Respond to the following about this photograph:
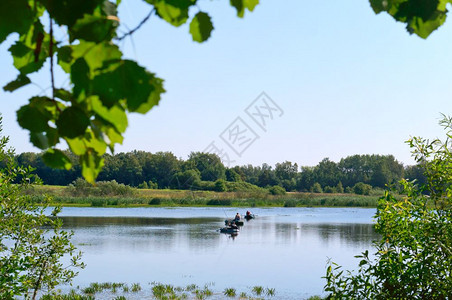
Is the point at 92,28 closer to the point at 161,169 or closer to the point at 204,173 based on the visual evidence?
the point at 204,173

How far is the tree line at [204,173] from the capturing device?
3066 inches

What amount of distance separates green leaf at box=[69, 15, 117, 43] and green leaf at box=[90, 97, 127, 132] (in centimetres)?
13

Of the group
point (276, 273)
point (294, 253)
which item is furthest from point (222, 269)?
point (294, 253)

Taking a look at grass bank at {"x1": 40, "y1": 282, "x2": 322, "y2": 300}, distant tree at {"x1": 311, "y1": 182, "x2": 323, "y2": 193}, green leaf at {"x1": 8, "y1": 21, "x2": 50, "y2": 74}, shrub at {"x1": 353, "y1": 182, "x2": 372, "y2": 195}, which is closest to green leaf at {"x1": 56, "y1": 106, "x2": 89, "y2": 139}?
green leaf at {"x1": 8, "y1": 21, "x2": 50, "y2": 74}

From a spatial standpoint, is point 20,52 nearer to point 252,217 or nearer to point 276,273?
point 276,273

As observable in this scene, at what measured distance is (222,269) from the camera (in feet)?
59.2

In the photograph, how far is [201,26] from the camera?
1244 millimetres

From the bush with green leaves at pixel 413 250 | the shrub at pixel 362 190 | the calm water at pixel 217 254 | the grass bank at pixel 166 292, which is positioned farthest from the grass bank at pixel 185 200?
the bush with green leaves at pixel 413 250

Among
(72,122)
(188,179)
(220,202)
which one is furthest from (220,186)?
(72,122)

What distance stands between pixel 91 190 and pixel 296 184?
44.3m

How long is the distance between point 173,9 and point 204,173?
8066 cm

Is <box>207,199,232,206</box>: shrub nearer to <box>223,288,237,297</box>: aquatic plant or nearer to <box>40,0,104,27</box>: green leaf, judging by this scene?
<box>223,288,237,297</box>: aquatic plant

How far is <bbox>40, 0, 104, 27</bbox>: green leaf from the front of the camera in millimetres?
962

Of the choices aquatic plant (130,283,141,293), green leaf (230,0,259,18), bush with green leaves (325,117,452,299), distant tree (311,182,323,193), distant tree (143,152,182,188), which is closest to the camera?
green leaf (230,0,259,18)
